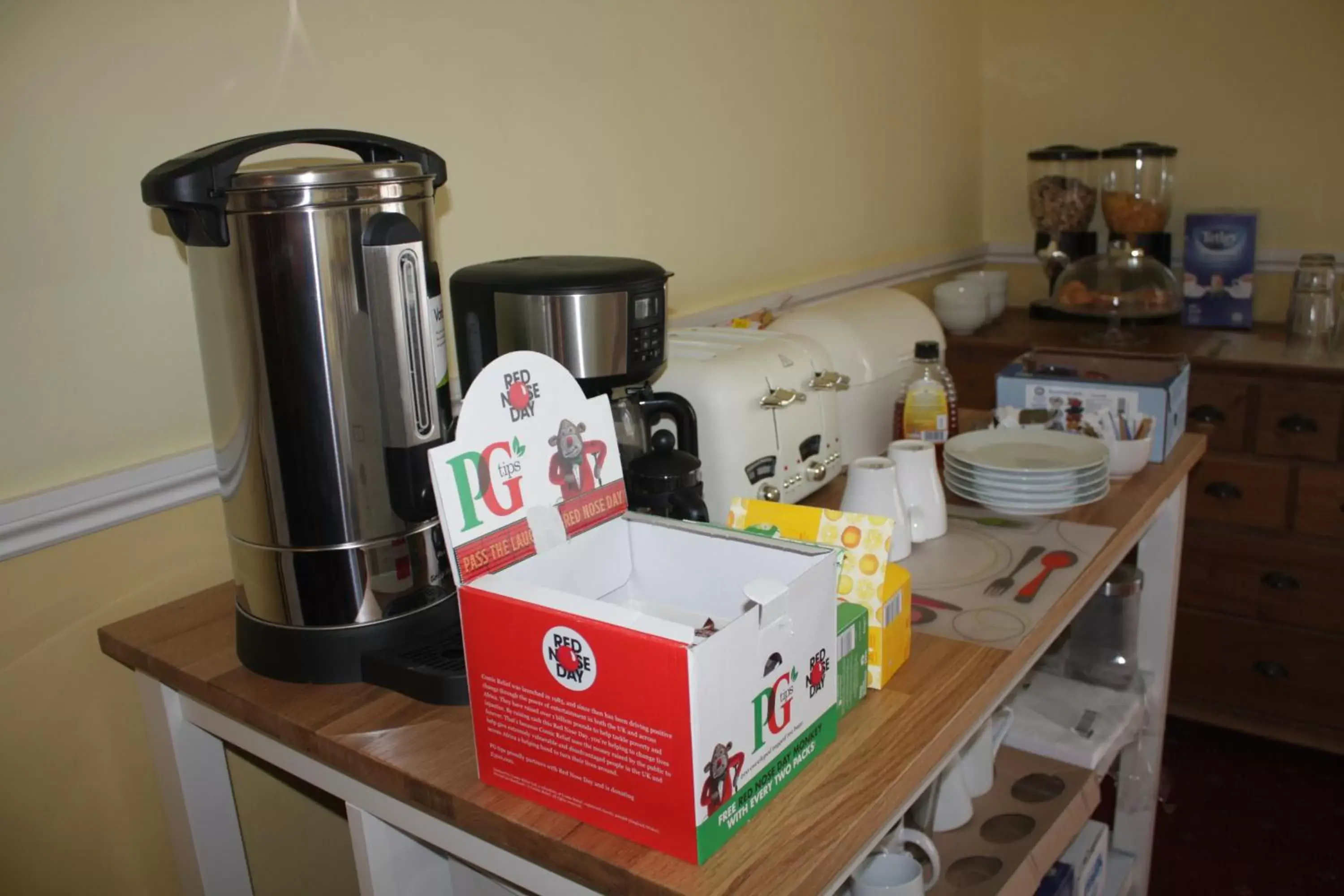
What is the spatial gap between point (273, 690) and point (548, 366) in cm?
42

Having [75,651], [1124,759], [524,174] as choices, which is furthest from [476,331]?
[1124,759]

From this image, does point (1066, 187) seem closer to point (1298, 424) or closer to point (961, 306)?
point (961, 306)

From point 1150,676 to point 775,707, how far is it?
1200 millimetres

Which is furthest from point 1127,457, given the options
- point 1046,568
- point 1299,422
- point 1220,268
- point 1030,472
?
point 1220,268

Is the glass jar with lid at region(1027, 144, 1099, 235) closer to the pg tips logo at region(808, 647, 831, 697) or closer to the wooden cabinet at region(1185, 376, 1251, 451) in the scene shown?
the wooden cabinet at region(1185, 376, 1251, 451)

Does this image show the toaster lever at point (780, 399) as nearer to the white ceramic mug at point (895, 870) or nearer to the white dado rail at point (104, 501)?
the white ceramic mug at point (895, 870)

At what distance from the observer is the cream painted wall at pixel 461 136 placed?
1.13 meters

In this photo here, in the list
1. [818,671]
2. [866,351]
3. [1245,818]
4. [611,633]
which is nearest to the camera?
[611,633]

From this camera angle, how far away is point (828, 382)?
59.5 inches

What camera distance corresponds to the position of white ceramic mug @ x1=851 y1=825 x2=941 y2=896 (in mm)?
1143

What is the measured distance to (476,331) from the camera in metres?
1.28

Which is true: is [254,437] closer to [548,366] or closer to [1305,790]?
[548,366]

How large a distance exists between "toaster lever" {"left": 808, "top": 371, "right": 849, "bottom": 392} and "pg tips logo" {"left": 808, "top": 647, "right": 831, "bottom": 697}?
65cm

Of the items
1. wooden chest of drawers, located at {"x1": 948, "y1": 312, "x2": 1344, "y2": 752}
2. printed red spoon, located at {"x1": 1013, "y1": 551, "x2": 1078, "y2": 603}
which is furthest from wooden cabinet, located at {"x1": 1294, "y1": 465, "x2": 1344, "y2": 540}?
printed red spoon, located at {"x1": 1013, "y1": 551, "x2": 1078, "y2": 603}
